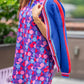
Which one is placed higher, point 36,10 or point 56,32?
point 36,10

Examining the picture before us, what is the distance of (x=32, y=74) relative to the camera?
1.96 m

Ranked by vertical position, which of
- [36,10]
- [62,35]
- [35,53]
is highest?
[36,10]

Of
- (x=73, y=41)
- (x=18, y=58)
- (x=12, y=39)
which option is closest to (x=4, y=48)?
(x=12, y=39)

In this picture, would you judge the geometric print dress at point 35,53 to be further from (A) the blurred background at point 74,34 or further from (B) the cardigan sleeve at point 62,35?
(A) the blurred background at point 74,34

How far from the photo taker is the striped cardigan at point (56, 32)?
190 cm

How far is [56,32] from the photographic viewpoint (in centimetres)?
192

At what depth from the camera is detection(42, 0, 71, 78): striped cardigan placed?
6.23 ft

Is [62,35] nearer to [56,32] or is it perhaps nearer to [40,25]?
[56,32]

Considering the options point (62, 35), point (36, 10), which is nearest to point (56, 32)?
point (62, 35)

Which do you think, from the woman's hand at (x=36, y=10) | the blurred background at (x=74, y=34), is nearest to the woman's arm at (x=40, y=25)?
the woman's hand at (x=36, y=10)

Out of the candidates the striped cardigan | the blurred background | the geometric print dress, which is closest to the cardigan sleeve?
the striped cardigan

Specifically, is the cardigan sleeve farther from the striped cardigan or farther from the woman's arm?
the woman's arm

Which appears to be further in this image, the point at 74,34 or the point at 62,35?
the point at 74,34

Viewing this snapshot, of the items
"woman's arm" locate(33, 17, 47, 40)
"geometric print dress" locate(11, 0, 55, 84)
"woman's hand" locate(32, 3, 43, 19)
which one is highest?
"woman's hand" locate(32, 3, 43, 19)
